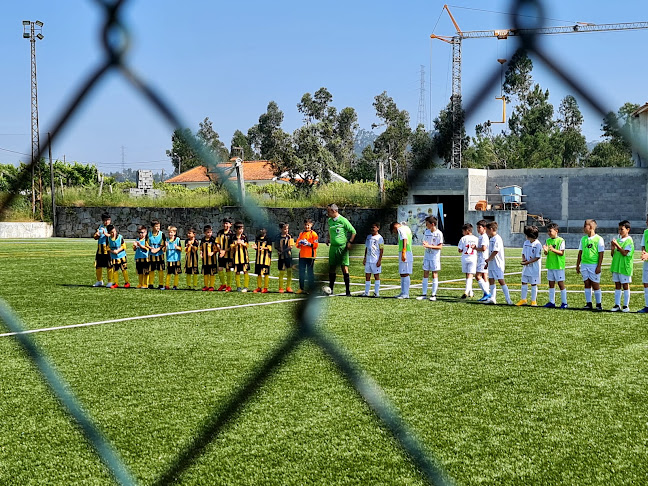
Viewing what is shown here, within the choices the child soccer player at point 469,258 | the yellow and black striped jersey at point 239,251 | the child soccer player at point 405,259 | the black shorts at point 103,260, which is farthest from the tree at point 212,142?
the black shorts at point 103,260

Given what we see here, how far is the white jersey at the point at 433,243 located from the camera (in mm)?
10242

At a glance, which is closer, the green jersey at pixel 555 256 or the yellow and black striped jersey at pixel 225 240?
the green jersey at pixel 555 256

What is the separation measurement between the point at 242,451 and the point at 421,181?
284 cm

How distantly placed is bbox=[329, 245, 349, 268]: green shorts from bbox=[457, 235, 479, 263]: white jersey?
9.36 metres

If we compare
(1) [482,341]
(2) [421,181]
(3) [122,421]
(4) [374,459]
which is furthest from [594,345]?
(2) [421,181]

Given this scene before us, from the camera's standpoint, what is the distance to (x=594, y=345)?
20.8ft

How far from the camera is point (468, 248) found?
10.4 m

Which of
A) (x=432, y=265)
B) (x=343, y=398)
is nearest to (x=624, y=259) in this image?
(x=432, y=265)

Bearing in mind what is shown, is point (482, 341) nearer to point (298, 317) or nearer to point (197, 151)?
point (298, 317)

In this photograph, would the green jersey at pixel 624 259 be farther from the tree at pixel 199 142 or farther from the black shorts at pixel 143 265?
the tree at pixel 199 142

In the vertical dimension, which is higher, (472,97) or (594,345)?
(472,97)

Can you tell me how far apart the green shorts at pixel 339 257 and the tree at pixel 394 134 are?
0.53ft

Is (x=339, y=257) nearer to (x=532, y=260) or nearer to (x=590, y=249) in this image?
(x=590, y=249)

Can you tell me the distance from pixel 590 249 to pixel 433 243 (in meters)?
2.32
